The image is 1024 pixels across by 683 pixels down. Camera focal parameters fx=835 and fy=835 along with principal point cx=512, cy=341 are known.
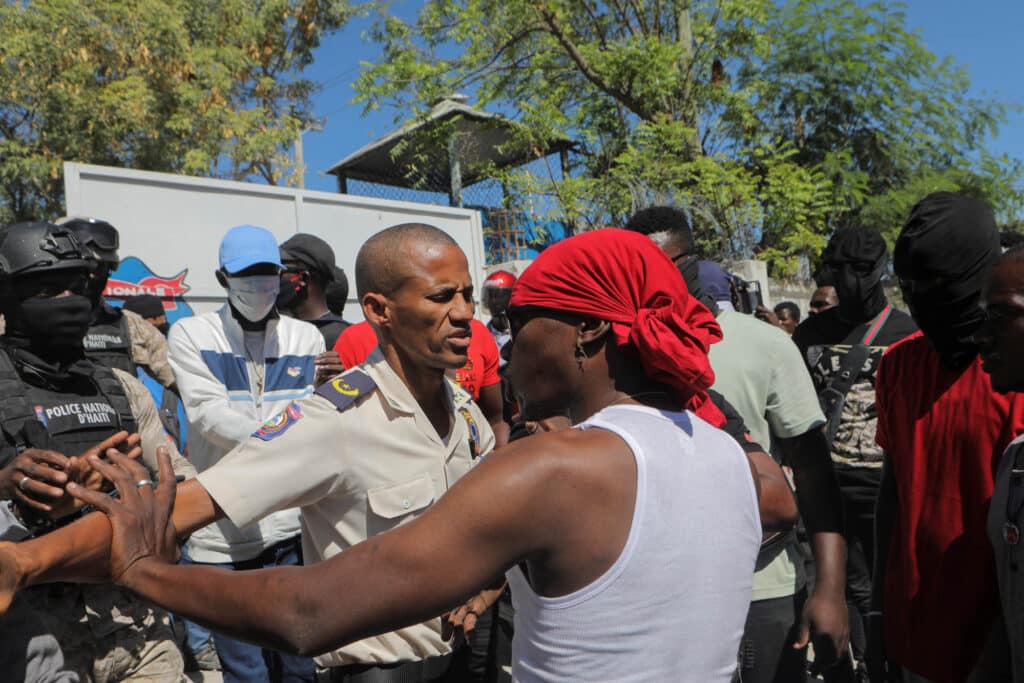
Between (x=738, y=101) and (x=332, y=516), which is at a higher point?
(x=738, y=101)

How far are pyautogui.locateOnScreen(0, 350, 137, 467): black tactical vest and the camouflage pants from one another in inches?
17.7

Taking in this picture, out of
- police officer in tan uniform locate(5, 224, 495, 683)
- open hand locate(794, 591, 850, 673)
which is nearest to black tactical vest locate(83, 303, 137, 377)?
police officer in tan uniform locate(5, 224, 495, 683)

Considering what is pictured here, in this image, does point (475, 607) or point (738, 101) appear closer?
point (475, 607)

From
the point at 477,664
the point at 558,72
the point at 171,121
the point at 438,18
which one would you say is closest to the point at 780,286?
the point at 558,72

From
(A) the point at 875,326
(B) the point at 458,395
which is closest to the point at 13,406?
(B) the point at 458,395

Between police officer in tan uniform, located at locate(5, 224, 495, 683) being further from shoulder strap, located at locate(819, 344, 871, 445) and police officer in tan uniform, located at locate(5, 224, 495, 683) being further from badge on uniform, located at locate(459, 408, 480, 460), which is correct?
shoulder strap, located at locate(819, 344, 871, 445)

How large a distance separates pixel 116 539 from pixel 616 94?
15.3 m

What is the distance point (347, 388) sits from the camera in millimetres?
2260

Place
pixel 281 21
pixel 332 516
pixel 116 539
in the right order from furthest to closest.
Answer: pixel 281 21, pixel 332 516, pixel 116 539

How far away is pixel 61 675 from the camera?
2.41m

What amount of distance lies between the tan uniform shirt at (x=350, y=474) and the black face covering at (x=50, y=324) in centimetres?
104

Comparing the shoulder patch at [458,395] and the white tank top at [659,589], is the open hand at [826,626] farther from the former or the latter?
the shoulder patch at [458,395]

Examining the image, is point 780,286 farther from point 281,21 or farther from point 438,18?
point 281,21

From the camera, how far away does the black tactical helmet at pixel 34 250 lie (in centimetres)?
267
